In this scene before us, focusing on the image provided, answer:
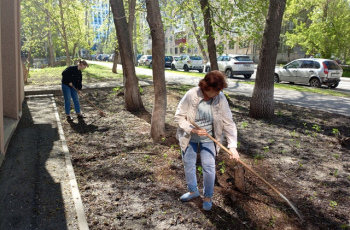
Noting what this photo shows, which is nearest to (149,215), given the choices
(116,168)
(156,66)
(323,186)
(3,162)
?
(116,168)

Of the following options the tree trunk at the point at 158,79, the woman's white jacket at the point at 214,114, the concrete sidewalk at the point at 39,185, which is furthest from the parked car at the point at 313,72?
the woman's white jacket at the point at 214,114

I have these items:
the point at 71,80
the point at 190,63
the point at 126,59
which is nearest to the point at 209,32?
the point at 126,59

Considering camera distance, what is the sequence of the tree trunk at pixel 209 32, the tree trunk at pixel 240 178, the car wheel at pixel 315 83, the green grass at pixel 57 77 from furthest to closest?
the green grass at pixel 57 77
the car wheel at pixel 315 83
the tree trunk at pixel 209 32
the tree trunk at pixel 240 178

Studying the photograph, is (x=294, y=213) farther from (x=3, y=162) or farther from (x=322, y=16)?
(x=322, y=16)

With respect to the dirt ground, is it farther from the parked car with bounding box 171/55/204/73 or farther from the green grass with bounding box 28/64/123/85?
the parked car with bounding box 171/55/204/73

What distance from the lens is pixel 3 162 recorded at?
5.10 metres

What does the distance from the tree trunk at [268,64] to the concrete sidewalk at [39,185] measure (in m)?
4.91

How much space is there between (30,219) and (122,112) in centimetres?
569

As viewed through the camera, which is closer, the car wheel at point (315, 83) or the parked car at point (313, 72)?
the parked car at point (313, 72)

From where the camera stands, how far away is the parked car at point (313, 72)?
15852 millimetres

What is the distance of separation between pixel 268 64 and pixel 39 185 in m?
5.99

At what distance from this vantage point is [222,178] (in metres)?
4.55

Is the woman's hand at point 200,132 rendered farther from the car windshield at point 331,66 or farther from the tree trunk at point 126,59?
the car windshield at point 331,66

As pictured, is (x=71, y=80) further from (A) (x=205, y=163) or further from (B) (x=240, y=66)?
(B) (x=240, y=66)
